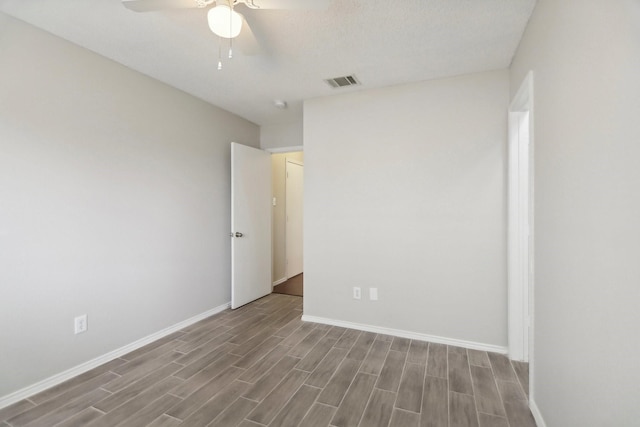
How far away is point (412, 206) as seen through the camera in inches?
113

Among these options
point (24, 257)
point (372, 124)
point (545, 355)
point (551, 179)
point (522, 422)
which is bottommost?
point (522, 422)

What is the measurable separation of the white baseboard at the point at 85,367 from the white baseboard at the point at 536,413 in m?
3.04

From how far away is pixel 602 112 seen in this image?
101cm

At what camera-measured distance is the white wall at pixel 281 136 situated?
4125mm

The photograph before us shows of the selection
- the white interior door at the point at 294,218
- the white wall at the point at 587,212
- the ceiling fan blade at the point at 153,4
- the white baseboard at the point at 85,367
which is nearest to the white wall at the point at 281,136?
the white interior door at the point at 294,218

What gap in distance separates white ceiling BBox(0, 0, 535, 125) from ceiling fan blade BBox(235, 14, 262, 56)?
0.73 ft

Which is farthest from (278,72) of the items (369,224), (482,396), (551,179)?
(482,396)

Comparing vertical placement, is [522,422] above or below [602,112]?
below

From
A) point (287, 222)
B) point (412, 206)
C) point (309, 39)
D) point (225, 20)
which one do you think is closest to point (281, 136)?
point (287, 222)

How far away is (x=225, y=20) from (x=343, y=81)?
1559 mm

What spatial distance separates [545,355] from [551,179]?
0.95 metres

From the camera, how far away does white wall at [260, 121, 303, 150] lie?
13.5ft

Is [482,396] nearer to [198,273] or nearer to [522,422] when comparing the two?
[522,422]

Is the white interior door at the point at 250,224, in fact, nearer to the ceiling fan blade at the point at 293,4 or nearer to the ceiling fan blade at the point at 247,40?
the ceiling fan blade at the point at 247,40
